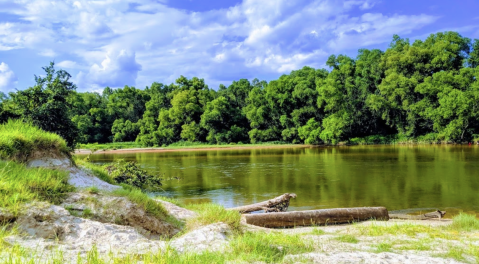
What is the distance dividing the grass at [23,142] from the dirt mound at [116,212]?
269cm

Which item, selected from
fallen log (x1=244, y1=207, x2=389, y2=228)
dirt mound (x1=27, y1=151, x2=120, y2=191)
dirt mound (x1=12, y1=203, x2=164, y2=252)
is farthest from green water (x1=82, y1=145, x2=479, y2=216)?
dirt mound (x1=12, y1=203, x2=164, y2=252)

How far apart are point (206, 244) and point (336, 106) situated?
72730 mm

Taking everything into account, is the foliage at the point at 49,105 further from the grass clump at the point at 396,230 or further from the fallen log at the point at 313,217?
the grass clump at the point at 396,230

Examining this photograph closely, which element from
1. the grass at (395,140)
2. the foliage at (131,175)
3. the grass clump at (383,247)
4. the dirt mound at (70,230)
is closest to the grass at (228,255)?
the dirt mound at (70,230)

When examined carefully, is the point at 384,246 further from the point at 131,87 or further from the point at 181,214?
the point at 131,87

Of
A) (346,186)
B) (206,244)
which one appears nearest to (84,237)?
(206,244)

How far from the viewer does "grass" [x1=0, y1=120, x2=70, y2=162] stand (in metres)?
9.05

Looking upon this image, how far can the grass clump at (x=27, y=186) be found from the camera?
6.04m

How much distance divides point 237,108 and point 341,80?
1075 inches

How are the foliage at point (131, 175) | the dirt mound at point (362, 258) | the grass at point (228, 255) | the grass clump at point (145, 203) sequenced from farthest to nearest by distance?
the foliage at point (131, 175) < the grass clump at point (145, 203) < the dirt mound at point (362, 258) < the grass at point (228, 255)

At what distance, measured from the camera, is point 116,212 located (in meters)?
7.87

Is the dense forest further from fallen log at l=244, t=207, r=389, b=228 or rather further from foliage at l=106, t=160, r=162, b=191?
fallen log at l=244, t=207, r=389, b=228

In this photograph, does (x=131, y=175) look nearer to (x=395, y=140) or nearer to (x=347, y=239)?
(x=347, y=239)

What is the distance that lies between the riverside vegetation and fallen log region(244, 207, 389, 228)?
2538 mm
